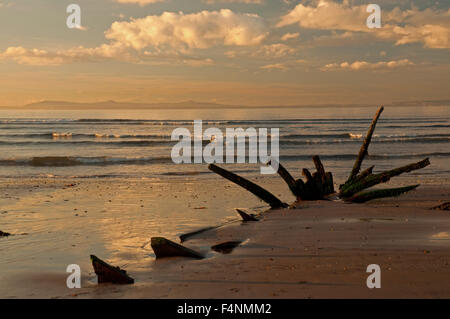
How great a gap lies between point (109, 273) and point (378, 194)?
7435 mm

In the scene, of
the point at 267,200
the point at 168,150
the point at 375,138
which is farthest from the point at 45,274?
the point at 375,138

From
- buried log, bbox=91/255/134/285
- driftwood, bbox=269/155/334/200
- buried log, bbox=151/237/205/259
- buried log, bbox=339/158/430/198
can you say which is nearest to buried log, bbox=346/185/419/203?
buried log, bbox=339/158/430/198

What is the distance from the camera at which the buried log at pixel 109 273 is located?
5443 millimetres

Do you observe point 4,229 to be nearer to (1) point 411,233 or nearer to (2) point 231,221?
(2) point 231,221

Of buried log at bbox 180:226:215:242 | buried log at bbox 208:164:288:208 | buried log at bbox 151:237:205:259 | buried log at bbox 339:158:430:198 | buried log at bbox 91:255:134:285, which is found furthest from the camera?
buried log at bbox 339:158:430:198

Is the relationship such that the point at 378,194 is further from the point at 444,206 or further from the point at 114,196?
the point at 114,196

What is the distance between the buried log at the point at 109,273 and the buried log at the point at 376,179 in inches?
294

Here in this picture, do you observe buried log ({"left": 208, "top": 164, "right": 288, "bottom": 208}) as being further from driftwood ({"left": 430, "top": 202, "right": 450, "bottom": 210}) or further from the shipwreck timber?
driftwood ({"left": 430, "top": 202, "right": 450, "bottom": 210})

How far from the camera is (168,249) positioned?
6.55 meters

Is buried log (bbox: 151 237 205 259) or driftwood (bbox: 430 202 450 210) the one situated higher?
driftwood (bbox: 430 202 450 210)

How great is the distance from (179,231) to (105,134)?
35612 millimetres

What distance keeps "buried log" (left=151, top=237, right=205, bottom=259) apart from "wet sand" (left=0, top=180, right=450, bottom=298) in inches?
5.1

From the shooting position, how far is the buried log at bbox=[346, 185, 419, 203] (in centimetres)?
1083
